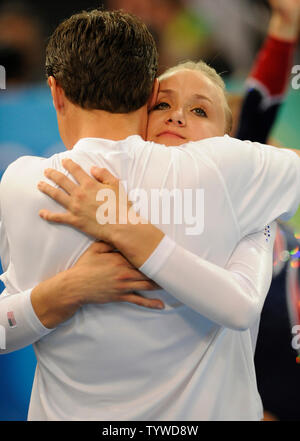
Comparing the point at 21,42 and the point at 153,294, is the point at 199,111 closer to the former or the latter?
the point at 153,294

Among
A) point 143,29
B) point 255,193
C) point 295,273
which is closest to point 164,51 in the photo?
point 295,273

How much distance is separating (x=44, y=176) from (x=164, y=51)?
1816 millimetres

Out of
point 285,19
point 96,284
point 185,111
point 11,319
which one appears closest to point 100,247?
point 96,284

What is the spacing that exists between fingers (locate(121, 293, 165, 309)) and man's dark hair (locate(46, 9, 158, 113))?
1.29 feet

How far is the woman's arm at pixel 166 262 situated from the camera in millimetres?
993

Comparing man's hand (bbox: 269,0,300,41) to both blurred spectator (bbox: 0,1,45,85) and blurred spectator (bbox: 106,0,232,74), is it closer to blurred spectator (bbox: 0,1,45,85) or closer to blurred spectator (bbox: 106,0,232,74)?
blurred spectator (bbox: 106,0,232,74)

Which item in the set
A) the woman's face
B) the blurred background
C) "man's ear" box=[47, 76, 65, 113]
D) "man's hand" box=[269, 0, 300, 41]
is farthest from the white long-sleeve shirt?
"man's hand" box=[269, 0, 300, 41]

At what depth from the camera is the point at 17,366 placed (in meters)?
2.84

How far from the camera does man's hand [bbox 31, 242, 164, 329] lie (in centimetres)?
104

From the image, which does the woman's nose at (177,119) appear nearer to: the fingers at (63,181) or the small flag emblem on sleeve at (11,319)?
the fingers at (63,181)

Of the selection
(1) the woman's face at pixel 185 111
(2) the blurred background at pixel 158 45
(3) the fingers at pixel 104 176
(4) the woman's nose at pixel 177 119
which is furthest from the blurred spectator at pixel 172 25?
(3) the fingers at pixel 104 176

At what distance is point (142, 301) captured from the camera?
41.5 inches

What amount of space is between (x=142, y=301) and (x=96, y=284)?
10 cm

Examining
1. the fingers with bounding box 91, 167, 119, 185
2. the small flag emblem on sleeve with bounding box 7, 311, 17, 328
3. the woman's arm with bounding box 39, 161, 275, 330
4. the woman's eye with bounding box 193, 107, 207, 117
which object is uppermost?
the woman's eye with bounding box 193, 107, 207, 117
